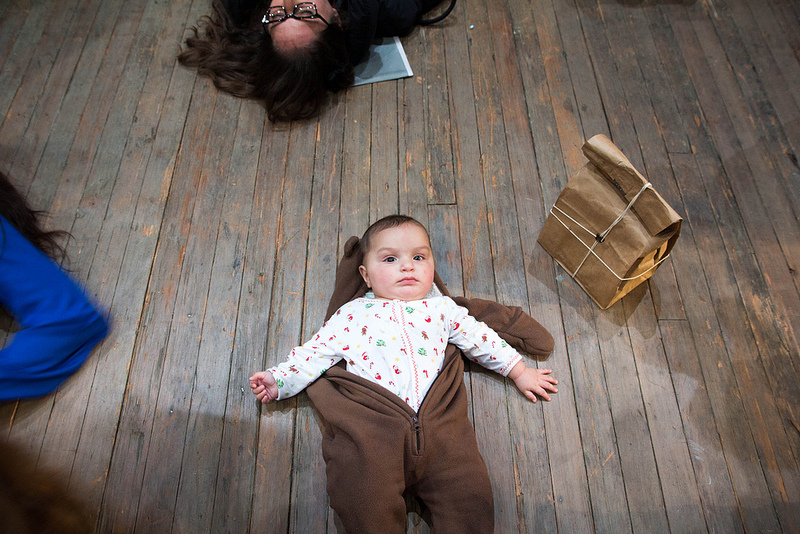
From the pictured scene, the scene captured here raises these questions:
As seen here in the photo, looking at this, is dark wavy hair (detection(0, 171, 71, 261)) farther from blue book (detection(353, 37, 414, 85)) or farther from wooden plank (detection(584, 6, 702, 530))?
wooden plank (detection(584, 6, 702, 530))

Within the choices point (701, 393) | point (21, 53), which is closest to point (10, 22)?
point (21, 53)

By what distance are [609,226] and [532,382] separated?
47cm

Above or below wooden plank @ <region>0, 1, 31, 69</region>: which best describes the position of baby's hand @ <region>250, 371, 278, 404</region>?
below

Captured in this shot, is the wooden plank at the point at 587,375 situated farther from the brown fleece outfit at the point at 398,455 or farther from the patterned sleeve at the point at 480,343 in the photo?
the brown fleece outfit at the point at 398,455

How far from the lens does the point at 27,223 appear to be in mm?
1571

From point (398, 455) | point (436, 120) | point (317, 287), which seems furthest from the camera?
point (436, 120)

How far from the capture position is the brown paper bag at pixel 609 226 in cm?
124

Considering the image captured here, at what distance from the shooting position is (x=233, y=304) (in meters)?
1.51

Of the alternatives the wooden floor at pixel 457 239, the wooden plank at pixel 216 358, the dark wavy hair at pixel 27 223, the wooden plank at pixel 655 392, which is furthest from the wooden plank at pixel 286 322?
the wooden plank at pixel 655 392

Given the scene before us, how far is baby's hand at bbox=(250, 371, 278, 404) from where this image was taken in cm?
131

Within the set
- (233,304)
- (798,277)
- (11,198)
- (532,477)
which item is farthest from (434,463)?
(11,198)

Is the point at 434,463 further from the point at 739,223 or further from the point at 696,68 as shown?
the point at 696,68

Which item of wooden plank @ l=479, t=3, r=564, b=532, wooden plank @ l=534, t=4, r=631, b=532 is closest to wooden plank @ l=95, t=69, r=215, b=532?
wooden plank @ l=479, t=3, r=564, b=532

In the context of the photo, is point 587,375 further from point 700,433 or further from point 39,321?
point 39,321
